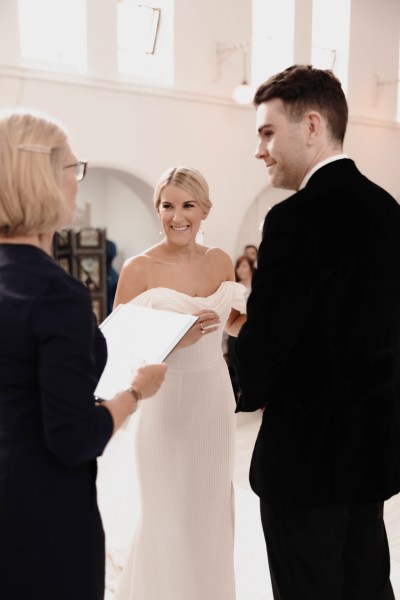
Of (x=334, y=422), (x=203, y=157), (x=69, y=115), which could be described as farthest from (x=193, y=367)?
(x=203, y=157)

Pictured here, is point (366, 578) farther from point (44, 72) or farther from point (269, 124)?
point (44, 72)

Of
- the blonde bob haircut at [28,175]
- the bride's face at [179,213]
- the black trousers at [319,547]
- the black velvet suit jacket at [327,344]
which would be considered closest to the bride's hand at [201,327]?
the bride's face at [179,213]

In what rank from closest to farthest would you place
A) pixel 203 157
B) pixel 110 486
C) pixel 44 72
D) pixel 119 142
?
pixel 110 486
pixel 44 72
pixel 119 142
pixel 203 157

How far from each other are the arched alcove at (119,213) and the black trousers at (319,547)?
718cm

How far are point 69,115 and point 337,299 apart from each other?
21.1ft

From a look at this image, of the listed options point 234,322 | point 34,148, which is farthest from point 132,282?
point 34,148

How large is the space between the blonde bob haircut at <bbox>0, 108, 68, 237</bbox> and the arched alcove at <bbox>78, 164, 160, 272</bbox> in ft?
24.3

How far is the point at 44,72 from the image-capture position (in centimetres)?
697

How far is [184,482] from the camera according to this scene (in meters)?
2.66

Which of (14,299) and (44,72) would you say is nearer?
(14,299)

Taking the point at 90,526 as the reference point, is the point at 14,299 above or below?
above

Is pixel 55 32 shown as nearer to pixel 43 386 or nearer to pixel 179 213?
pixel 179 213

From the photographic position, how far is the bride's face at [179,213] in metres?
2.70

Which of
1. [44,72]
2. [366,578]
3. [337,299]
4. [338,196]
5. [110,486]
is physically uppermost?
[44,72]
